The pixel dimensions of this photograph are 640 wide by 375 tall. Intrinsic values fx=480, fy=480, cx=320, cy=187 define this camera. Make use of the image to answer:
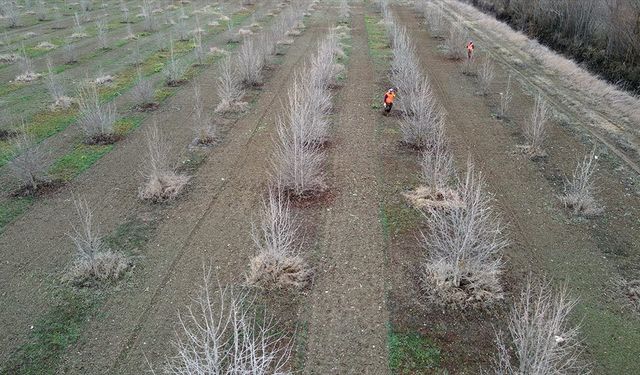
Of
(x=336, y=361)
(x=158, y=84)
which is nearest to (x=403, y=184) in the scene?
(x=336, y=361)

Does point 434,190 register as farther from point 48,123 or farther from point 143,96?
point 48,123

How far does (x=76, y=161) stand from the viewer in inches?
446

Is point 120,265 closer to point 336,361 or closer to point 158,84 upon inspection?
point 336,361

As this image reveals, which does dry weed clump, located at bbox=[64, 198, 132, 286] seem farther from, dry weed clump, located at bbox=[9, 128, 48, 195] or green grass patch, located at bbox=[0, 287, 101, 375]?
dry weed clump, located at bbox=[9, 128, 48, 195]

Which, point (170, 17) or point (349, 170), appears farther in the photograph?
point (170, 17)

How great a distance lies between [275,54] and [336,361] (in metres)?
18.4

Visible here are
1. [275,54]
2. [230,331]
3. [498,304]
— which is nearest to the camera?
[230,331]

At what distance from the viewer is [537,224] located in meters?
9.00

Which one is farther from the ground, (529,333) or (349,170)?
(529,333)

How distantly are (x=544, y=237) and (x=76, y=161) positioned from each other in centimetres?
1025

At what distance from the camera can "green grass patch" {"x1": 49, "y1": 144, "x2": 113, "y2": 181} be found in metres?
10.7

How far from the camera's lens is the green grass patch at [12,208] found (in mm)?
8945

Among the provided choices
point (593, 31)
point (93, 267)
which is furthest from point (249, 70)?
point (593, 31)

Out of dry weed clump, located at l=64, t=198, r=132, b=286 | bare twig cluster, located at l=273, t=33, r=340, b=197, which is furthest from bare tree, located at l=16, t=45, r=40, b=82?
dry weed clump, located at l=64, t=198, r=132, b=286
